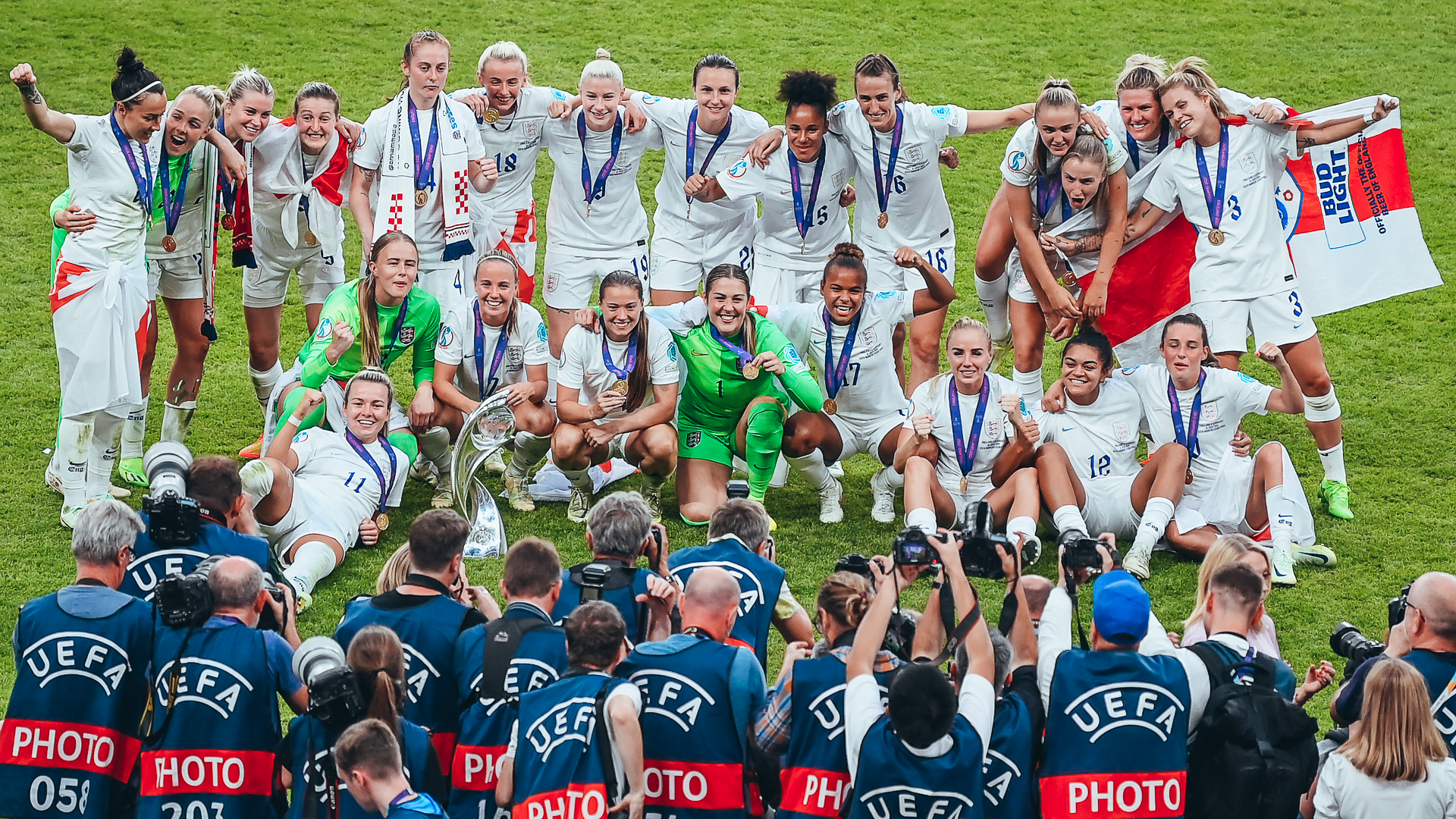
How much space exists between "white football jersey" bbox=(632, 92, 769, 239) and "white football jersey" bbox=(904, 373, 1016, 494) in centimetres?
179

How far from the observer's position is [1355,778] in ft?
13.3

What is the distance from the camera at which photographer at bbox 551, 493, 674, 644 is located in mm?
4723

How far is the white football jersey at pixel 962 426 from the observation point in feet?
23.1

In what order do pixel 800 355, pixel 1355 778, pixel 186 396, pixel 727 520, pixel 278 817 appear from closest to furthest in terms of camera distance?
1. pixel 1355 778
2. pixel 278 817
3. pixel 727 520
4. pixel 800 355
5. pixel 186 396

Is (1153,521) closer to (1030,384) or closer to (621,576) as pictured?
(1030,384)

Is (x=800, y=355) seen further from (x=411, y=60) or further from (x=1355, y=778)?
(x=1355, y=778)

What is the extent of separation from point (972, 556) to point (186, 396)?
5.04 meters

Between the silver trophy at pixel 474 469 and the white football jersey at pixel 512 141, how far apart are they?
4.74 feet

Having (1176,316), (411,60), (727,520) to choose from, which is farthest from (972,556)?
(411,60)

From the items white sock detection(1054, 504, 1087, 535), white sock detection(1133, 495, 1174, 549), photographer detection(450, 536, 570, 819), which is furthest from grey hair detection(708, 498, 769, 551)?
white sock detection(1133, 495, 1174, 549)

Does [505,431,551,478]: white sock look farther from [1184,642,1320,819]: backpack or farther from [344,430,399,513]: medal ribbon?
[1184,642,1320,819]: backpack

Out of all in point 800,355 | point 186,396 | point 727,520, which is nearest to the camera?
point 727,520

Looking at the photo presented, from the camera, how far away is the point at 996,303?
8352 millimetres

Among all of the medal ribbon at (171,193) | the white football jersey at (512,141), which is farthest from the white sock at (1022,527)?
the medal ribbon at (171,193)
